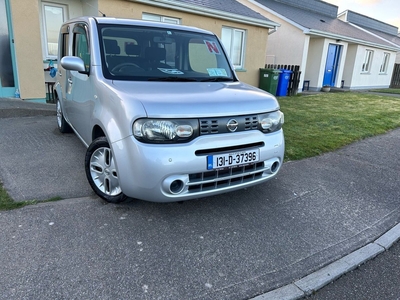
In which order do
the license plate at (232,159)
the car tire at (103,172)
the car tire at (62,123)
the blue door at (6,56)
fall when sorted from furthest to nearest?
the blue door at (6,56)
the car tire at (62,123)
the car tire at (103,172)
the license plate at (232,159)

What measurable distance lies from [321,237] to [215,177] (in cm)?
123

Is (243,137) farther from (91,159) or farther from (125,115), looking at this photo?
(91,159)

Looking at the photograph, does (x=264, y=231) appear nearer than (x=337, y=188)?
Yes

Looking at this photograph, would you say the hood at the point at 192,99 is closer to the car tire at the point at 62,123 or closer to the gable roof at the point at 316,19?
the car tire at the point at 62,123

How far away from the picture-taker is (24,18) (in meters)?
7.27

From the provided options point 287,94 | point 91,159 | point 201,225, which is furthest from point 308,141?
point 287,94

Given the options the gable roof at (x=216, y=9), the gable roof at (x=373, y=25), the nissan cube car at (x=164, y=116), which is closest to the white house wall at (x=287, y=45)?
the gable roof at (x=216, y=9)

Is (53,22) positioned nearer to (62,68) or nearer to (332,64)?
(62,68)

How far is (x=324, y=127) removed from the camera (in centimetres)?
773

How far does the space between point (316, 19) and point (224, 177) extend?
20378mm

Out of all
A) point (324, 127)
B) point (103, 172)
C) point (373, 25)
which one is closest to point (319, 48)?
point (324, 127)

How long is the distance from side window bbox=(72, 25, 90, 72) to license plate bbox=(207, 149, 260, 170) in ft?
6.29

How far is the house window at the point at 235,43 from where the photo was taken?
12087 mm

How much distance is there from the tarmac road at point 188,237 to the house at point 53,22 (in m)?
3.98
